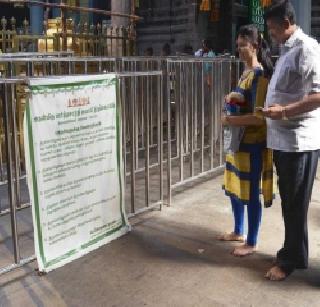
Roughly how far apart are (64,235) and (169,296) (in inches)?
32.3

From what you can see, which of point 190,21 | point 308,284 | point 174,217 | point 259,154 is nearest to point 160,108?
point 174,217

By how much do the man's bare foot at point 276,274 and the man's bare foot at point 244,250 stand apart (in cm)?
39

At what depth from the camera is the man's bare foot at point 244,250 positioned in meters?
3.89

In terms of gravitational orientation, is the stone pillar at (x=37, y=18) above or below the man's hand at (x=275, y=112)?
above

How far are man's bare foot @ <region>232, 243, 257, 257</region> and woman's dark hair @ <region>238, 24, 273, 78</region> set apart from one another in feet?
4.35

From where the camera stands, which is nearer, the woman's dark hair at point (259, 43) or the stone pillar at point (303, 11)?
the woman's dark hair at point (259, 43)

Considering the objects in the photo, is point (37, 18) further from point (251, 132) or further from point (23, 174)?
point (251, 132)

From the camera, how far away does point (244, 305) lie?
10.4 ft

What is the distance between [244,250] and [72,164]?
150 centimetres

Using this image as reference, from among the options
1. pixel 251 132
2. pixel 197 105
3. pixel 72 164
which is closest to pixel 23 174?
pixel 197 105

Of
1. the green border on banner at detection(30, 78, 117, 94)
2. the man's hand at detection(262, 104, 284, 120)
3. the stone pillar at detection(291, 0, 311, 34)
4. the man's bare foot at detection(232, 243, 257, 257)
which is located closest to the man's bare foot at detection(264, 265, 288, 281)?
the man's bare foot at detection(232, 243, 257, 257)

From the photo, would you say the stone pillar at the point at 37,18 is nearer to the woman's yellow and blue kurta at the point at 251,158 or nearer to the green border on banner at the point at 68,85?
the green border on banner at the point at 68,85

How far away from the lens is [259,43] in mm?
3799

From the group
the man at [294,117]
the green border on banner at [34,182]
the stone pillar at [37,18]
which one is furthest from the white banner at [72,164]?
the stone pillar at [37,18]
